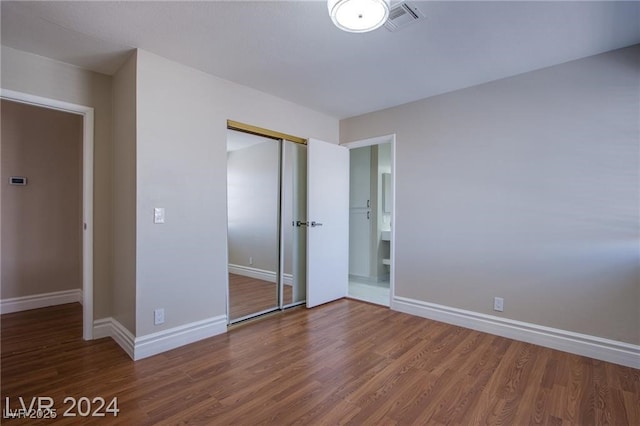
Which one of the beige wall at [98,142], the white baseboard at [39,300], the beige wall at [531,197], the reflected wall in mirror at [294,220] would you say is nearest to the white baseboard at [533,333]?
the beige wall at [531,197]

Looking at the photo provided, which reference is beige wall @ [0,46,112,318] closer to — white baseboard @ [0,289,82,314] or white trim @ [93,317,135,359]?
white trim @ [93,317,135,359]

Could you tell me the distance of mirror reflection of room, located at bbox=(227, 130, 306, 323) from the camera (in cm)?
354

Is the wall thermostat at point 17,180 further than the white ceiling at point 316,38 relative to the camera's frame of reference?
Yes

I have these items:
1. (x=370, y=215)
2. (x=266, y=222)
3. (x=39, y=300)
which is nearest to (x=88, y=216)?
(x=266, y=222)

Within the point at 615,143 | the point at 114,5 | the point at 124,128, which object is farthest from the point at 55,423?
the point at 615,143

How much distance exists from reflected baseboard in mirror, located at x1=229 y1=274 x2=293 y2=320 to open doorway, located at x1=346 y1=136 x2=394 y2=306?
5.56 feet

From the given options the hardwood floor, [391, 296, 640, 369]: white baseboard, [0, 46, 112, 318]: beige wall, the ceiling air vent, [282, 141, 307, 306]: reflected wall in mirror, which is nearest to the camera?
the hardwood floor

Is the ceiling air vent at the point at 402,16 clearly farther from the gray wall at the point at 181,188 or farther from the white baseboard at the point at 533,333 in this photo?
the white baseboard at the point at 533,333

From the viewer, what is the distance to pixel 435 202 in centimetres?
331

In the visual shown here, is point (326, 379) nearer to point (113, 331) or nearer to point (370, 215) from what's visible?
point (113, 331)

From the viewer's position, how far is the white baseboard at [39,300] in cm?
337

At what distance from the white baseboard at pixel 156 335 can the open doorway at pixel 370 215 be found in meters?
2.64

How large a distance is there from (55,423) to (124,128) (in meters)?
2.08

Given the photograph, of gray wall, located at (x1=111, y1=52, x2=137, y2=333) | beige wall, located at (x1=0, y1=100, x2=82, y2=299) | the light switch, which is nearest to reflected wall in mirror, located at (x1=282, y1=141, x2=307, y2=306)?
the light switch
